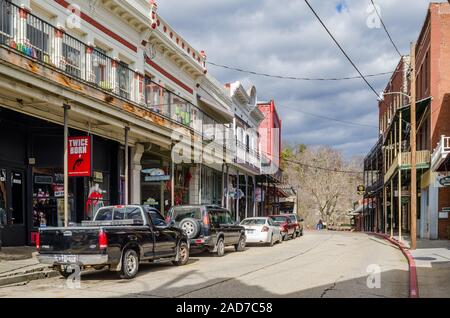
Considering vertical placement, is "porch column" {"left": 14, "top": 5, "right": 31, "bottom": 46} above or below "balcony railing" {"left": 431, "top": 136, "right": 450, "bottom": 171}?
above

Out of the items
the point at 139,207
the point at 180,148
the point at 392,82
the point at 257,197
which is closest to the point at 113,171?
the point at 180,148

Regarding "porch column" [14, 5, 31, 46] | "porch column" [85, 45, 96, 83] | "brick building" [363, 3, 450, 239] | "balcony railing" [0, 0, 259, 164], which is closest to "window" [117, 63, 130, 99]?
"balcony railing" [0, 0, 259, 164]

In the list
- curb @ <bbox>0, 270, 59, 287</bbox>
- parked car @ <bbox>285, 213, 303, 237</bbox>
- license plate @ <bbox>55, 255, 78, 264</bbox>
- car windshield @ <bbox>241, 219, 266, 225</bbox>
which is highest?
license plate @ <bbox>55, 255, 78, 264</bbox>

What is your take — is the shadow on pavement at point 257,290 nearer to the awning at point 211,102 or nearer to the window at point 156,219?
the window at point 156,219

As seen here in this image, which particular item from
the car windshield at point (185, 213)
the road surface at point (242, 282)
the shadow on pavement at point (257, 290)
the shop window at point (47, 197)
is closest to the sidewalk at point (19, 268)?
the road surface at point (242, 282)

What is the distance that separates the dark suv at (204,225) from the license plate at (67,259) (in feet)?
19.0

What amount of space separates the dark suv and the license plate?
579 cm

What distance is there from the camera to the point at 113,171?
70.2ft

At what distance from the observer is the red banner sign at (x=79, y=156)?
1545cm

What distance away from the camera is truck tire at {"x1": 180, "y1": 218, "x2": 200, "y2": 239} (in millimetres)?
17239

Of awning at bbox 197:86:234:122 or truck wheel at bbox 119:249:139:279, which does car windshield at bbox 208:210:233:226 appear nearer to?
truck wheel at bbox 119:249:139:279

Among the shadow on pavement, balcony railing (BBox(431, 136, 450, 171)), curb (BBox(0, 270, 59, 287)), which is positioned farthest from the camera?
balcony railing (BBox(431, 136, 450, 171))
